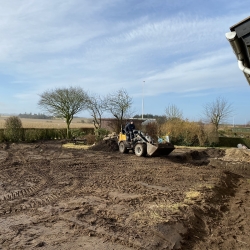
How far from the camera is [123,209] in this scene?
6.48 m

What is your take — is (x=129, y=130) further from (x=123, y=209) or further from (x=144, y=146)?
(x=123, y=209)

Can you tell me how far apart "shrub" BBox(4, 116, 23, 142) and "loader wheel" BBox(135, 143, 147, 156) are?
49.9 ft

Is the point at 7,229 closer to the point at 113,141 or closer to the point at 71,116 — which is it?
the point at 113,141

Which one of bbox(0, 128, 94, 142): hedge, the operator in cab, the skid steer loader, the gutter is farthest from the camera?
bbox(0, 128, 94, 142): hedge

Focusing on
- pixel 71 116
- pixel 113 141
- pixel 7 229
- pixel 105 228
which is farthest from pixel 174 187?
pixel 71 116

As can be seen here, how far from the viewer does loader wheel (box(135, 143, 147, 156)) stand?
1600cm

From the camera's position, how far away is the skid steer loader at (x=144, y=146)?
1538cm

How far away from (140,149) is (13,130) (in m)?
15.6

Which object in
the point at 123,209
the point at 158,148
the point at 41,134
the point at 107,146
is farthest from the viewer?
the point at 41,134

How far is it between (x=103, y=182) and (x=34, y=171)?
3.72 m

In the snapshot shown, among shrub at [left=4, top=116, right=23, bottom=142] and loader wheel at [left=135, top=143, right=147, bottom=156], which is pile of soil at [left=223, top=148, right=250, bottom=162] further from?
shrub at [left=4, top=116, right=23, bottom=142]

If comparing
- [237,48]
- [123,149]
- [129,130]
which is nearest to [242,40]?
[237,48]

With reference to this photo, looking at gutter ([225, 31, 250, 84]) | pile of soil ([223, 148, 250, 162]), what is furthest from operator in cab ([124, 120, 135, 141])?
gutter ([225, 31, 250, 84])

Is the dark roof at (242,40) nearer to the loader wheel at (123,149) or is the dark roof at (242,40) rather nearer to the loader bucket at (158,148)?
the loader bucket at (158,148)
